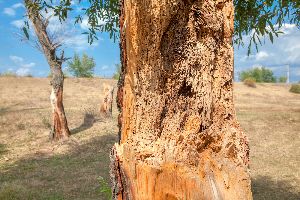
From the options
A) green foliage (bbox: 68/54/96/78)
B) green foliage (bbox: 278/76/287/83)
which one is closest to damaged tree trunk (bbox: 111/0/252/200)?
green foliage (bbox: 68/54/96/78)

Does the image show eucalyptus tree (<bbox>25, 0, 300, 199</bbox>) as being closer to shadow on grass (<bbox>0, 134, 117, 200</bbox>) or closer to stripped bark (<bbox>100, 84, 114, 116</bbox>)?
Answer: shadow on grass (<bbox>0, 134, 117, 200</bbox>)

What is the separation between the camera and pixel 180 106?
2.34 m

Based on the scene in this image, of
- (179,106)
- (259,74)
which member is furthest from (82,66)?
(179,106)

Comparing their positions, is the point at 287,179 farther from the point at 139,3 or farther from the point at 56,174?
the point at 139,3

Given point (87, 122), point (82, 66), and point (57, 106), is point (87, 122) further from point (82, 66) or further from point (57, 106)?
point (82, 66)

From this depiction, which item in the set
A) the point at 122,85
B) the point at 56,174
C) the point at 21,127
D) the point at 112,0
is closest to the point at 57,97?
the point at 21,127

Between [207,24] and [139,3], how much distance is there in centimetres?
42

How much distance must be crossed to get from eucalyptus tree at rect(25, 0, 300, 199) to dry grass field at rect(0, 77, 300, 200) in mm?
7241

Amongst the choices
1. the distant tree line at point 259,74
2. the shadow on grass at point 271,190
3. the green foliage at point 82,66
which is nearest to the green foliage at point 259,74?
the distant tree line at point 259,74

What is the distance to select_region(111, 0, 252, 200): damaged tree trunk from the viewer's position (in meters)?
2.24

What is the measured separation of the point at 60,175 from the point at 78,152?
318 centimetres

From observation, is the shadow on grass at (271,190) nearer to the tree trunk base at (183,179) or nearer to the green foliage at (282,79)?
the tree trunk base at (183,179)

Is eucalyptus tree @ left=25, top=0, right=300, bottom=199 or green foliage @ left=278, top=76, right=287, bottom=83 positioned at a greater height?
eucalyptus tree @ left=25, top=0, right=300, bottom=199

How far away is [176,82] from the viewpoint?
2.31 m
